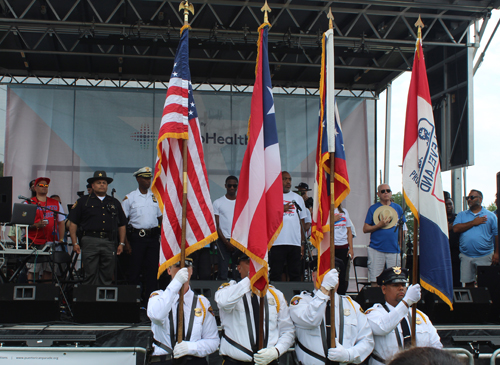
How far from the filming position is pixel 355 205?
34.7 feet

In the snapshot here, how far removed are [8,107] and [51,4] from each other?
2.38 m

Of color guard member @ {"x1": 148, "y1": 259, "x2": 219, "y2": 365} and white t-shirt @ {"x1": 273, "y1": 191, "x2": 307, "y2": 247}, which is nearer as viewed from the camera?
color guard member @ {"x1": 148, "y1": 259, "x2": 219, "y2": 365}

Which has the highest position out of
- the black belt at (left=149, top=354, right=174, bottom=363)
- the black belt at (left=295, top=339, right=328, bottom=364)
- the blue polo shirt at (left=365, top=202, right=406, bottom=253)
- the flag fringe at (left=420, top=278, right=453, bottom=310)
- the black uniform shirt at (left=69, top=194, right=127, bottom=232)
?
the black uniform shirt at (left=69, top=194, right=127, bottom=232)

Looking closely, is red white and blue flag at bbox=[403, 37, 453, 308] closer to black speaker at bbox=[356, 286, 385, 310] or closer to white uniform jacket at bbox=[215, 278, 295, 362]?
white uniform jacket at bbox=[215, 278, 295, 362]

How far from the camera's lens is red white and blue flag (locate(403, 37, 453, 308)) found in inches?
171

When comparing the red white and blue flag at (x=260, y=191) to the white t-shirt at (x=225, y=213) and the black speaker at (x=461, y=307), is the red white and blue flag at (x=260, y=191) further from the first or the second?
the white t-shirt at (x=225, y=213)

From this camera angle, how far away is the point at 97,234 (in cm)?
659

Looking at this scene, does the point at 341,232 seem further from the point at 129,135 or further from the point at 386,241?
the point at 129,135

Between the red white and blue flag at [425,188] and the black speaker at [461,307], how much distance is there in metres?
1.75

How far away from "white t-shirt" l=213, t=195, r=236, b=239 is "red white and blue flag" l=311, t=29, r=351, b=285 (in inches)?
126

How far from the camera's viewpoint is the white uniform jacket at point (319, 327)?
3.94 metres

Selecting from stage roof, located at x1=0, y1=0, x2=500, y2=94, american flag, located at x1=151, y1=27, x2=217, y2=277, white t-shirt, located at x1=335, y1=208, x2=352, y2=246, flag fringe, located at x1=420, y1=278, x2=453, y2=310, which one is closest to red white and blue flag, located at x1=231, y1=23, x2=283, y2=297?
american flag, located at x1=151, y1=27, x2=217, y2=277

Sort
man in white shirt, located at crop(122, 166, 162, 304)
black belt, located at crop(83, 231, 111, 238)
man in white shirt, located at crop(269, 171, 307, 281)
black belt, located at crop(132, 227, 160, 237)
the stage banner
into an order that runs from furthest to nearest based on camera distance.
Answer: the stage banner
black belt, located at crop(132, 227, 160, 237)
man in white shirt, located at crop(122, 166, 162, 304)
man in white shirt, located at crop(269, 171, 307, 281)
black belt, located at crop(83, 231, 111, 238)

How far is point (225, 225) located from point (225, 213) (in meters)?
0.20
